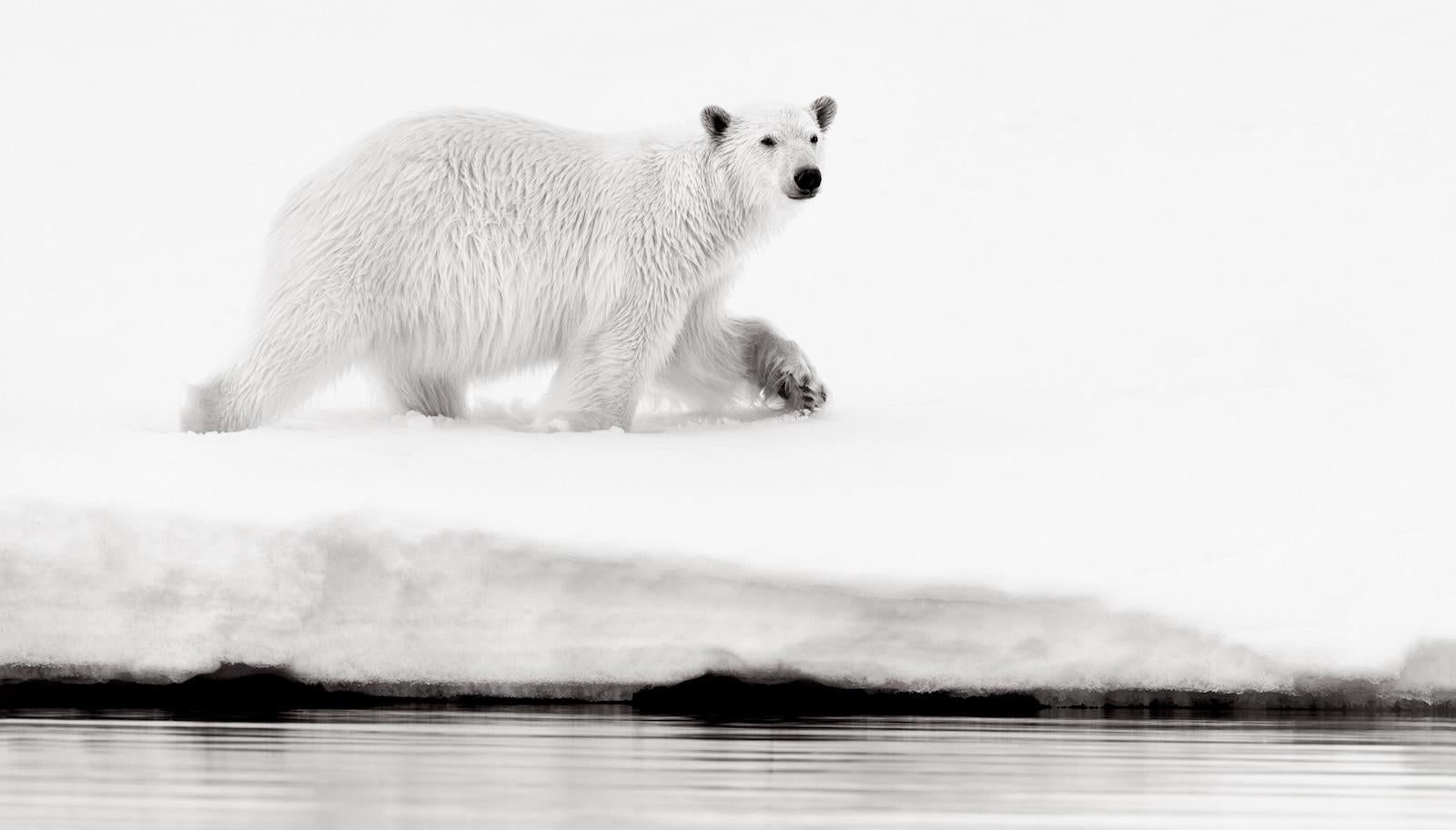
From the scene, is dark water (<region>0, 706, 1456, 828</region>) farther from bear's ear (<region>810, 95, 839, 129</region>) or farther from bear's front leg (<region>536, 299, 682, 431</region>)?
bear's ear (<region>810, 95, 839, 129</region>)

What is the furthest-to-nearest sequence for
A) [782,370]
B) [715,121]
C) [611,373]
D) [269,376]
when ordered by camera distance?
[782,370] < [715,121] < [611,373] < [269,376]

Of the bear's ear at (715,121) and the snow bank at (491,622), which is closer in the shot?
the snow bank at (491,622)

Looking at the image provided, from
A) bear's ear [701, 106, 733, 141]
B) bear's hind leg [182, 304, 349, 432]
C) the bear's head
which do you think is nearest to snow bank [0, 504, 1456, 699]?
bear's hind leg [182, 304, 349, 432]

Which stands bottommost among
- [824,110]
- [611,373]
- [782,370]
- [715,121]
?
[611,373]

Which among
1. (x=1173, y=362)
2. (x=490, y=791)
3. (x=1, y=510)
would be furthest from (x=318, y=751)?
(x=1173, y=362)

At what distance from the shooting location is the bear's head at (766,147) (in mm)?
7957

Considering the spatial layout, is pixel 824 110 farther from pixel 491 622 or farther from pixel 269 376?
pixel 491 622

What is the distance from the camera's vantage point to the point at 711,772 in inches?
185

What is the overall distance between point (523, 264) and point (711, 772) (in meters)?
3.68

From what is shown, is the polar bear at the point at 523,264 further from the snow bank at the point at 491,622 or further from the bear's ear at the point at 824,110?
the snow bank at the point at 491,622

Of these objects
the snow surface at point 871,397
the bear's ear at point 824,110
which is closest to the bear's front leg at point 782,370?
the snow surface at point 871,397

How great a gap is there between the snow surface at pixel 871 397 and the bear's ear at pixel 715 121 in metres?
1.22

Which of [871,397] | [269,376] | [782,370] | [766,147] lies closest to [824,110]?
[766,147]

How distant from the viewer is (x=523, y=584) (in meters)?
5.96
